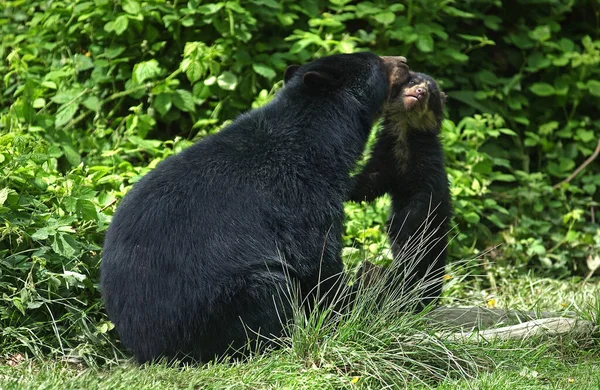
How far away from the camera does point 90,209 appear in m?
5.65

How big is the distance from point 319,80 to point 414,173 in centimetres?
108

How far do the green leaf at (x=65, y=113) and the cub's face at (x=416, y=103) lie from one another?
291 cm

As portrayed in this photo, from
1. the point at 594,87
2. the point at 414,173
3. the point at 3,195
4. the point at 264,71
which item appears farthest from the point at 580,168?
the point at 3,195

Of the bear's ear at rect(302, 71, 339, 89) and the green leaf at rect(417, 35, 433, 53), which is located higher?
the bear's ear at rect(302, 71, 339, 89)

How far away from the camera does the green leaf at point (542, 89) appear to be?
355 inches

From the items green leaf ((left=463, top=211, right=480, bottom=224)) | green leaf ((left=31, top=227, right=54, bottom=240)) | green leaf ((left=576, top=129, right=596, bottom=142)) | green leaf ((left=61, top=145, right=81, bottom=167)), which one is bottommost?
green leaf ((left=463, top=211, right=480, bottom=224))

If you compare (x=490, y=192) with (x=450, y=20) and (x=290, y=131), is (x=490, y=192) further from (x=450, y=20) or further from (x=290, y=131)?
(x=290, y=131)

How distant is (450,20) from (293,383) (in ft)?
18.3

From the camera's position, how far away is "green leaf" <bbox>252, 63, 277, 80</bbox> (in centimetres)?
779

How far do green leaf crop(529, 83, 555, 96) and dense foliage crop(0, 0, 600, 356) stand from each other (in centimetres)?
2

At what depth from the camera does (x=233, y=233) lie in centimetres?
488

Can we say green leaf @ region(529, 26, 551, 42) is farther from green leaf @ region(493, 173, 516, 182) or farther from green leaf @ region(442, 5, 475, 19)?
green leaf @ region(493, 173, 516, 182)

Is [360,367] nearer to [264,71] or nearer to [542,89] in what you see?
[264,71]

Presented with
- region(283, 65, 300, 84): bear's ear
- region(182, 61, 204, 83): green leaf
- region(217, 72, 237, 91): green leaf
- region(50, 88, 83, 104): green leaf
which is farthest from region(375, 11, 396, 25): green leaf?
region(50, 88, 83, 104): green leaf
